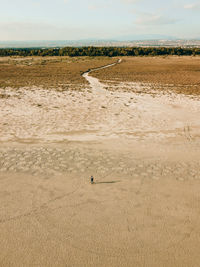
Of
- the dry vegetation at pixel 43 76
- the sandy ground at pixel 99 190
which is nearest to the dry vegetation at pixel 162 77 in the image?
the dry vegetation at pixel 43 76

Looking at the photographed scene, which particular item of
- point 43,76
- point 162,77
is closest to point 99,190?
point 43,76

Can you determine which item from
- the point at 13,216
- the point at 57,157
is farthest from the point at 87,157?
the point at 13,216

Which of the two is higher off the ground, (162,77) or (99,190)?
(162,77)

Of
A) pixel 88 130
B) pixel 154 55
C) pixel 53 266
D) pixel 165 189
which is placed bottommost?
pixel 53 266

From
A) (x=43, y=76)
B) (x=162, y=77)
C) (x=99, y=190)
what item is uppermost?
(x=43, y=76)

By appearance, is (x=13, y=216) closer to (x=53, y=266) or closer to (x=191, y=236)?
(x=53, y=266)

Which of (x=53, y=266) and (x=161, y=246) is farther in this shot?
(x=161, y=246)

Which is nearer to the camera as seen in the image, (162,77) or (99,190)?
(99,190)

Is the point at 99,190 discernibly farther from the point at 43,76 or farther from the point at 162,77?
the point at 162,77
